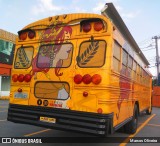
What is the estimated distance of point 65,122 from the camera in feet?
16.8

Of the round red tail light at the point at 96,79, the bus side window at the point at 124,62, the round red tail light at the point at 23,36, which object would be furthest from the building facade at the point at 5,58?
the round red tail light at the point at 96,79

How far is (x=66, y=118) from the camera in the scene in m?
5.11

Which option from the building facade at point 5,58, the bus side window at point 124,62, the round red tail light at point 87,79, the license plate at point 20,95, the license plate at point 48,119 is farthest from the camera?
the building facade at point 5,58

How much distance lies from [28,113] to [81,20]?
230 cm

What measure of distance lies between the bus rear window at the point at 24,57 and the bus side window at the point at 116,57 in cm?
193

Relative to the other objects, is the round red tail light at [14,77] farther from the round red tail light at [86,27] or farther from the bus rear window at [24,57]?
the round red tail light at [86,27]

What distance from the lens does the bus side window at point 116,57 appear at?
5281 mm

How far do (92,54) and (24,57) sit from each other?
1758 millimetres

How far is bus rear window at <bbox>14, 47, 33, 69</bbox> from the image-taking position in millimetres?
5910

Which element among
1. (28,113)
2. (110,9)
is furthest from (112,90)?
(110,9)

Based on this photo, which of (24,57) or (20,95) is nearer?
(20,95)

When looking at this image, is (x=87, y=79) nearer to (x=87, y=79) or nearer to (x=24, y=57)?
(x=87, y=79)

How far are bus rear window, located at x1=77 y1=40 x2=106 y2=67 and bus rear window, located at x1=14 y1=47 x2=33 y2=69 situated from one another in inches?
50.8

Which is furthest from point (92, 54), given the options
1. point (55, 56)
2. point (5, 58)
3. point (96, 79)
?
point (5, 58)
